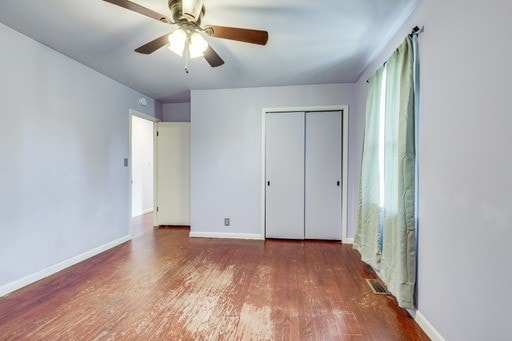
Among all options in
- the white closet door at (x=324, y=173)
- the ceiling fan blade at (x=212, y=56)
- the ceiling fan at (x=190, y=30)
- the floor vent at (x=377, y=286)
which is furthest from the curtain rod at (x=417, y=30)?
the floor vent at (x=377, y=286)

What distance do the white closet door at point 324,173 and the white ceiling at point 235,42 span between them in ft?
2.22

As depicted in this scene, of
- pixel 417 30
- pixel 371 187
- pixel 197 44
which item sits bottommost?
pixel 371 187

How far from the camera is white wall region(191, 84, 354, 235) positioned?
3816mm

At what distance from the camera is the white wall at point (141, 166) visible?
18.3 ft

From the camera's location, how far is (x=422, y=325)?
5.60 ft

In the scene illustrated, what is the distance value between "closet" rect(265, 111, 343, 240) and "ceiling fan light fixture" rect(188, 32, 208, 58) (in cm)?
205

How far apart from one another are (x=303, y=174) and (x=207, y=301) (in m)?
2.33

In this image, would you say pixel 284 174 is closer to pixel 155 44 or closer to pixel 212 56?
pixel 212 56

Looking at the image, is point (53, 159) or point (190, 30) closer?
point (190, 30)

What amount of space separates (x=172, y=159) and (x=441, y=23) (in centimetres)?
423

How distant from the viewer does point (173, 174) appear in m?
4.57

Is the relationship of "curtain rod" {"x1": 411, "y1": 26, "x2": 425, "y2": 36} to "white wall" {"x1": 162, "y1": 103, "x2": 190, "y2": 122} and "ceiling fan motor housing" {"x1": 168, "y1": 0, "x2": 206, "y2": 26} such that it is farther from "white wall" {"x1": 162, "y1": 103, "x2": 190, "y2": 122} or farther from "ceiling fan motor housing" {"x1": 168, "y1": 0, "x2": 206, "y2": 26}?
"white wall" {"x1": 162, "y1": 103, "x2": 190, "y2": 122}

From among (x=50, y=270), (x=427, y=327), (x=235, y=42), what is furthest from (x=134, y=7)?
(x=427, y=327)

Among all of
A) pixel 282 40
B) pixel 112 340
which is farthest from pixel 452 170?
pixel 112 340
